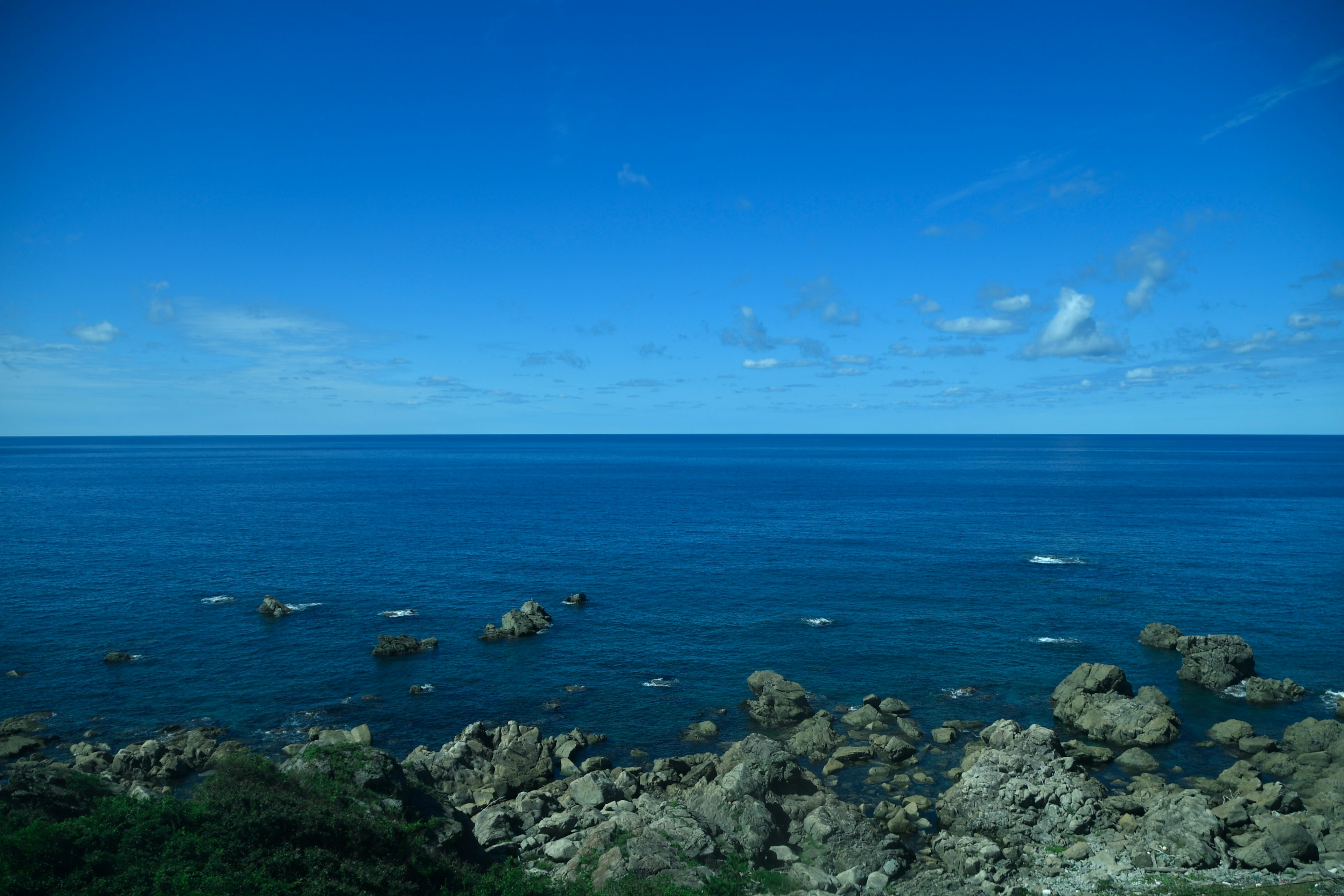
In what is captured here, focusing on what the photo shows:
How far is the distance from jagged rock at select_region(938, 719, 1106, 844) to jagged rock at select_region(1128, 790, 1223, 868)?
296 cm

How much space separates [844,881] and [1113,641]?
2181 inches

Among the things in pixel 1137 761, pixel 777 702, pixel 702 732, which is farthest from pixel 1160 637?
pixel 702 732

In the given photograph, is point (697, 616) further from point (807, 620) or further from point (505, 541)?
point (505, 541)

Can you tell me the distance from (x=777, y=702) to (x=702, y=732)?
7.06 meters

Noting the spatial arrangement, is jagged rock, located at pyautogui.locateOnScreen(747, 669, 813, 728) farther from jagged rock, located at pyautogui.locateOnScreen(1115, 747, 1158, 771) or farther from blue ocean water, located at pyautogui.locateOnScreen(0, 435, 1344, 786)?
jagged rock, located at pyautogui.locateOnScreen(1115, 747, 1158, 771)

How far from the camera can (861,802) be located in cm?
4559

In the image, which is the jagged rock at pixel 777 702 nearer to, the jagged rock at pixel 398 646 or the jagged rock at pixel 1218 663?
the jagged rock at pixel 398 646

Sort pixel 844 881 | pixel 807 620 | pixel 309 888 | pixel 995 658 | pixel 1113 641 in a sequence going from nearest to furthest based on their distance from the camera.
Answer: pixel 309 888, pixel 844 881, pixel 995 658, pixel 1113 641, pixel 807 620

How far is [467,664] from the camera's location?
71188 mm

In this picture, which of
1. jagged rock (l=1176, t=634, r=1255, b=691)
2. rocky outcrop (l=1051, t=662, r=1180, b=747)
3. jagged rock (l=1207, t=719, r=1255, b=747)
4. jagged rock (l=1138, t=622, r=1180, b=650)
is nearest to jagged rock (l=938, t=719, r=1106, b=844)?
rocky outcrop (l=1051, t=662, r=1180, b=747)

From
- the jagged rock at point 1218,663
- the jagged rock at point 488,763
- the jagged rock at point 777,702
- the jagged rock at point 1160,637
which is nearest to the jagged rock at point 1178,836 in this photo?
the jagged rock at point 777,702

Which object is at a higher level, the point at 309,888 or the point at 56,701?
the point at 309,888

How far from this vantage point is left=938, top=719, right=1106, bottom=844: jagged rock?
40531mm

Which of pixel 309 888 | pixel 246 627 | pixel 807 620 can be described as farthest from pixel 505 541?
pixel 309 888
